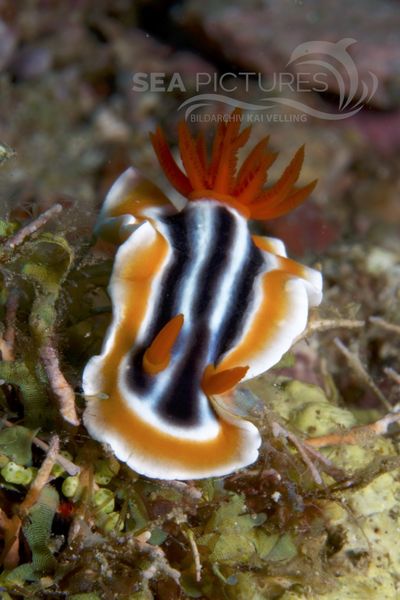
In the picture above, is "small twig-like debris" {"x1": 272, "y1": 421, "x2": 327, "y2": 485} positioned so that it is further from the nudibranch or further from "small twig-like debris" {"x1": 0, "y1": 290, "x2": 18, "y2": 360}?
"small twig-like debris" {"x1": 0, "y1": 290, "x2": 18, "y2": 360}

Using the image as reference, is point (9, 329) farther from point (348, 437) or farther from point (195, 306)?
point (348, 437)

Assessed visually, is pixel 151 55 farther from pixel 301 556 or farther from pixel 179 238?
pixel 301 556

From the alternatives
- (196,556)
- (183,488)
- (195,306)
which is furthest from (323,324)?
(196,556)

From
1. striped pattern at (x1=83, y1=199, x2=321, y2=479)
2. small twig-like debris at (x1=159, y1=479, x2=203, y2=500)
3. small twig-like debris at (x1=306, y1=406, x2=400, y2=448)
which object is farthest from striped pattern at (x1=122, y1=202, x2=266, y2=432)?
small twig-like debris at (x1=306, y1=406, x2=400, y2=448)

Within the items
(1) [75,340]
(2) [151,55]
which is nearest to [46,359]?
(1) [75,340]

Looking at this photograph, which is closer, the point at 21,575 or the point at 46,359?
the point at 21,575

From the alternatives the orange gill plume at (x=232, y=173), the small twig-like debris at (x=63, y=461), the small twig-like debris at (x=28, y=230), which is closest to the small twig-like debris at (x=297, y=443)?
the small twig-like debris at (x=63, y=461)
